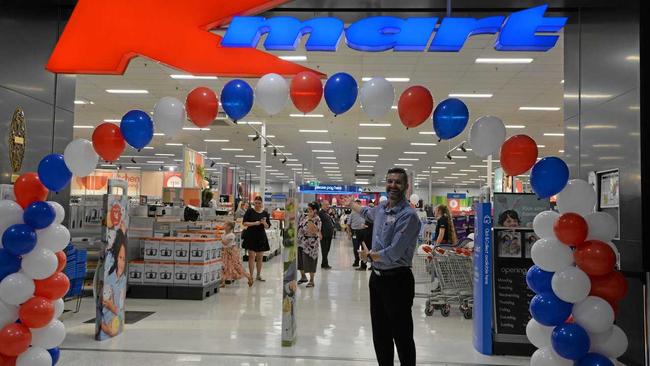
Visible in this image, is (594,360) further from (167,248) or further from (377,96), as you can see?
(167,248)

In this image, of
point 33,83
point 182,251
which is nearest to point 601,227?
point 33,83

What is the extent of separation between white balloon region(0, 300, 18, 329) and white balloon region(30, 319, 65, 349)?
0.50 feet

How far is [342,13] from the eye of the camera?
239 inches

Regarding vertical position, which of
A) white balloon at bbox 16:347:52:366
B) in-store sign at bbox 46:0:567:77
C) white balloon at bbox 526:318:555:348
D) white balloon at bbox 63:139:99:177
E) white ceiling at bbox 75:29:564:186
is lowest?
white balloon at bbox 16:347:52:366

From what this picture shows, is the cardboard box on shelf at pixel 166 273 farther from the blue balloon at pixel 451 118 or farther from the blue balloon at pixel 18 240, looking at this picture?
the blue balloon at pixel 451 118

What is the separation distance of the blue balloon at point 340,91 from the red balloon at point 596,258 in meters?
2.00

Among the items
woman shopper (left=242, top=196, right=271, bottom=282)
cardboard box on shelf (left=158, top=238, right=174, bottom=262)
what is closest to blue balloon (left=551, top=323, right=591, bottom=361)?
cardboard box on shelf (left=158, top=238, right=174, bottom=262)

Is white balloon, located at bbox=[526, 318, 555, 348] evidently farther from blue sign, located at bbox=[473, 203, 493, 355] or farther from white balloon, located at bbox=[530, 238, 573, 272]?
blue sign, located at bbox=[473, 203, 493, 355]

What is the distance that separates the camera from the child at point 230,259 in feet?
29.8

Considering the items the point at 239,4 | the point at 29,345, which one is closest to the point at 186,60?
the point at 239,4

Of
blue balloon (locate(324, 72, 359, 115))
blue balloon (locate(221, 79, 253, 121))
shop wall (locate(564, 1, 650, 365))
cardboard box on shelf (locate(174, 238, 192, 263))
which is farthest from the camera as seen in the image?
cardboard box on shelf (locate(174, 238, 192, 263))

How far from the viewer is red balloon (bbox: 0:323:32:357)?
3.57 metres

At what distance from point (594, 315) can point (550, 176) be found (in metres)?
0.92

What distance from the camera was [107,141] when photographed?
4203 mm
